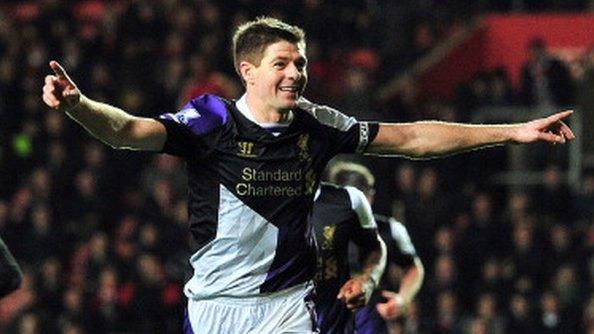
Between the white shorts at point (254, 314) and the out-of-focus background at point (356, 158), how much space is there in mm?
6984

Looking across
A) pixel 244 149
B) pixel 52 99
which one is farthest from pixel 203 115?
pixel 52 99

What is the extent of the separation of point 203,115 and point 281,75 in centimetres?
35

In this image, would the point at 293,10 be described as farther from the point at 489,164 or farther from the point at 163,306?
the point at 163,306

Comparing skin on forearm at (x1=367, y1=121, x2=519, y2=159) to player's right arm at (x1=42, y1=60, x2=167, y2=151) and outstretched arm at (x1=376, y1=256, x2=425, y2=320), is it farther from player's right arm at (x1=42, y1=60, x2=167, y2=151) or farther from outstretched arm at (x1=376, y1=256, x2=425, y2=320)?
outstretched arm at (x1=376, y1=256, x2=425, y2=320)

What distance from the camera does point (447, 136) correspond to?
6582mm

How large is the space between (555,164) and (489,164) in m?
0.65

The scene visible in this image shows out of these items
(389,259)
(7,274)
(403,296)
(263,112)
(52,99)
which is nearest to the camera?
(52,99)

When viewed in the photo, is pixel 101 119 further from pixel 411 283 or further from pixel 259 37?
pixel 411 283

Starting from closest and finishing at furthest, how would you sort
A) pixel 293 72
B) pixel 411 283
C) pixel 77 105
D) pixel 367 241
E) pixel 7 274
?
pixel 77 105 → pixel 293 72 → pixel 7 274 → pixel 367 241 → pixel 411 283

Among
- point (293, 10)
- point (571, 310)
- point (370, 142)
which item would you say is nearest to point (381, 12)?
point (293, 10)

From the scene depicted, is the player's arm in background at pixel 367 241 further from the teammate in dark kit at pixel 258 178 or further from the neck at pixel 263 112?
the neck at pixel 263 112

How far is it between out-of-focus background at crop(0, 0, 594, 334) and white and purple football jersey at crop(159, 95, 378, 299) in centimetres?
708

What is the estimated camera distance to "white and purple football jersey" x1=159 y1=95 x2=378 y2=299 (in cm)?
634

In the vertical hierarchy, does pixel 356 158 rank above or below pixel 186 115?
below
